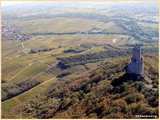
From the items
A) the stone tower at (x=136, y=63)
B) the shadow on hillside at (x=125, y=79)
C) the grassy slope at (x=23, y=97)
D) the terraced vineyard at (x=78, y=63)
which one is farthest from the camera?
the grassy slope at (x=23, y=97)

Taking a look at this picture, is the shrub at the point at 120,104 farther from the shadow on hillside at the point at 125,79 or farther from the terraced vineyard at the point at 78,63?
the shadow on hillside at the point at 125,79

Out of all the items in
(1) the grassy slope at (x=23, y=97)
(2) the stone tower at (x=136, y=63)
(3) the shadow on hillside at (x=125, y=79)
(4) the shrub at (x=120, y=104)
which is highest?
(2) the stone tower at (x=136, y=63)

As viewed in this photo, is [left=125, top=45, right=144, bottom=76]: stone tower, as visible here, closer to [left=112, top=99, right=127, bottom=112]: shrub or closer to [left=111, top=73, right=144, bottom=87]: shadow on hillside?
[left=111, top=73, right=144, bottom=87]: shadow on hillside

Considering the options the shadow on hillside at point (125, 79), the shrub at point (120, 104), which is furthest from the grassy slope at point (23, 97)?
the shrub at point (120, 104)

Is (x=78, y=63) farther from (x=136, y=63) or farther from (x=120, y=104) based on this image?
(x=120, y=104)

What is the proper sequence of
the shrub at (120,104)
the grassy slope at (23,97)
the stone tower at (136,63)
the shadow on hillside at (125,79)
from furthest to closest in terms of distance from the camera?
the grassy slope at (23,97), the shadow on hillside at (125,79), the stone tower at (136,63), the shrub at (120,104)

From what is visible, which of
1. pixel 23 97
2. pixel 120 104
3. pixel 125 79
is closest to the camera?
pixel 120 104

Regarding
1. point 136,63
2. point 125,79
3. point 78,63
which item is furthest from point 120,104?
point 78,63
